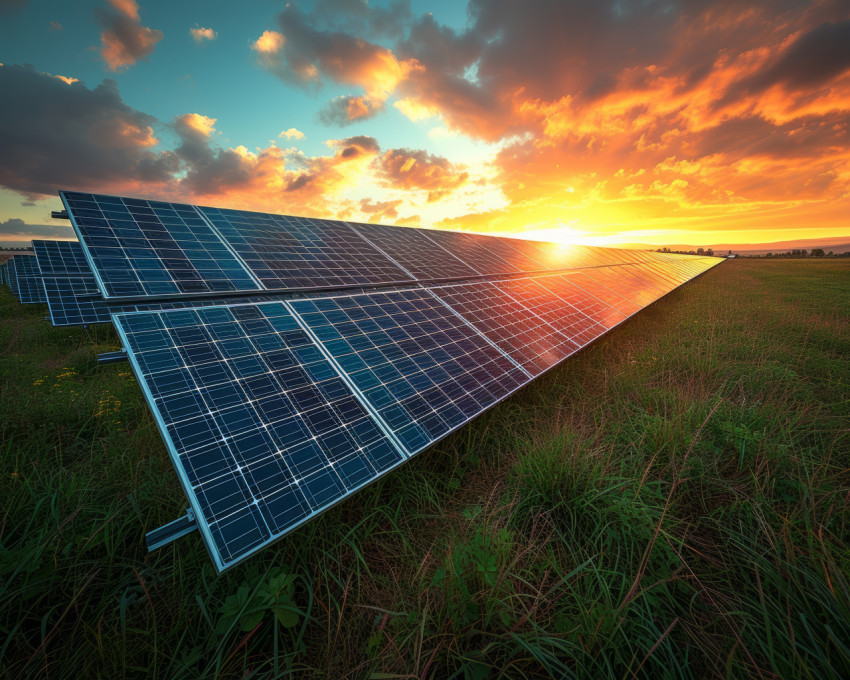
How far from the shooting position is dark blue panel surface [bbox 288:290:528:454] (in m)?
3.42

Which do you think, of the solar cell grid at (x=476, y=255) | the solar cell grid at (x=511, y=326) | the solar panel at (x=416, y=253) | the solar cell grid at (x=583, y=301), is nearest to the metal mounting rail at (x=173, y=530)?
the solar cell grid at (x=511, y=326)

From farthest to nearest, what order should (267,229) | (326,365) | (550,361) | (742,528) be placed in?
(267,229) < (550,361) < (326,365) < (742,528)

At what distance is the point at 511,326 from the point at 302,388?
13.1 ft

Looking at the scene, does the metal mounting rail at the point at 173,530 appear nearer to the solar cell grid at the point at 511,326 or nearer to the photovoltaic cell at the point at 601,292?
the solar cell grid at the point at 511,326

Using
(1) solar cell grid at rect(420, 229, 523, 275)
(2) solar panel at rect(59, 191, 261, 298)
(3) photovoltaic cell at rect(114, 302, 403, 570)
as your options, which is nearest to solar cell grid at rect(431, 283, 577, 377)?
(1) solar cell grid at rect(420, 229, 523, 275)

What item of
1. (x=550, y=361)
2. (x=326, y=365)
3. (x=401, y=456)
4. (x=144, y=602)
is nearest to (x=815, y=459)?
(x=550, y=361)

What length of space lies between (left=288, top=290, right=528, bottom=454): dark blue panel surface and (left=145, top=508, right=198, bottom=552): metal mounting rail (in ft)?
5.58

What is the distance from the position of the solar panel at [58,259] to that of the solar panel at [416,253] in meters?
11.9

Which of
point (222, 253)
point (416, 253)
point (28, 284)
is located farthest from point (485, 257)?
point (28, 284)

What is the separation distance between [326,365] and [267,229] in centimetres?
500

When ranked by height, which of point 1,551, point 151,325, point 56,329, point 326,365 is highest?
point 151,325

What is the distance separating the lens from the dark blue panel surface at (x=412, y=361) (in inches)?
135

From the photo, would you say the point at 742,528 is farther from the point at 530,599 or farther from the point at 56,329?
the point at 56,329

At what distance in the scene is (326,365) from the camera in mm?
3650
